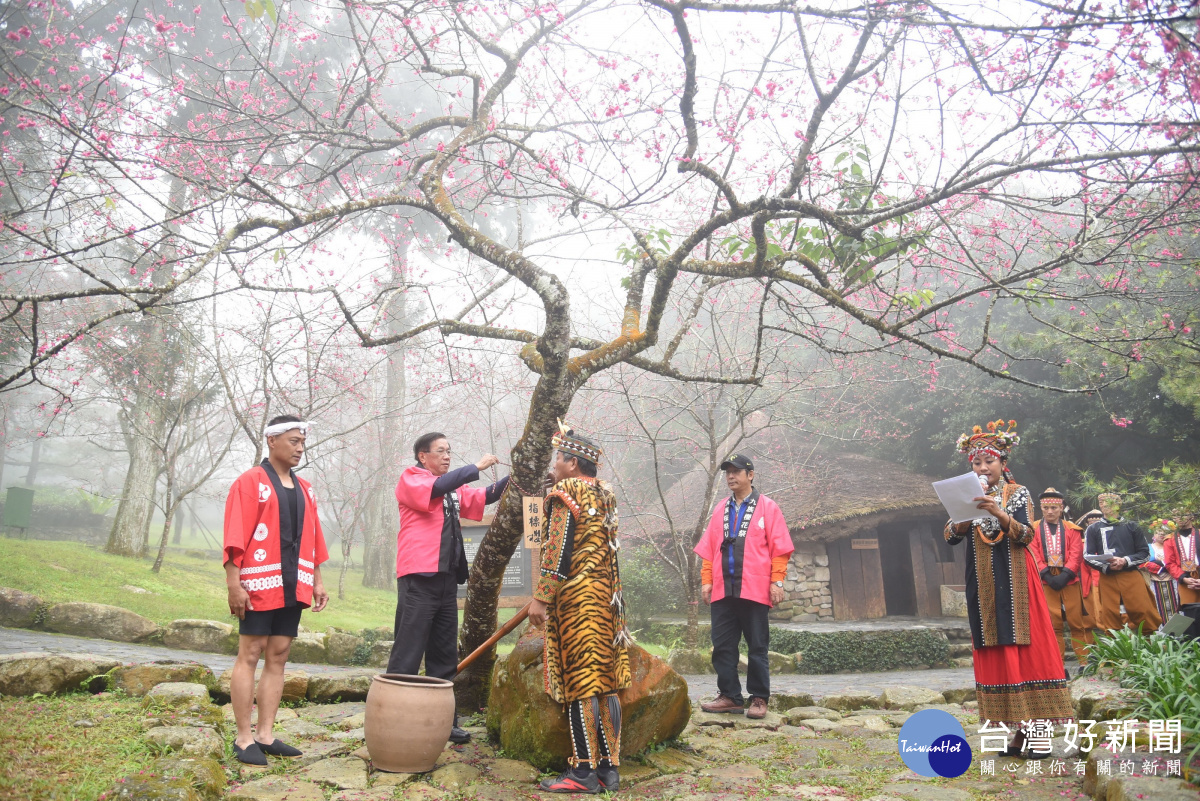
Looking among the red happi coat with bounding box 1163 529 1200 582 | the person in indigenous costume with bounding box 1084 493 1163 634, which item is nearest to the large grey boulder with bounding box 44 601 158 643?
the person in indigenous costume with bounding box 1084 493 1163 634

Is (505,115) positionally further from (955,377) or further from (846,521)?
(955,377)

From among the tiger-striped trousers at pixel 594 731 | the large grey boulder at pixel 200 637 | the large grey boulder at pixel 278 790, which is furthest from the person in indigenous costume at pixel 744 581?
the large grey boulder at pixel 200 637

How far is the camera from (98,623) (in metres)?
7.78

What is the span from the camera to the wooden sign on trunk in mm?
4594

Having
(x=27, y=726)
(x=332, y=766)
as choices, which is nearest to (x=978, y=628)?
(x=332, y=766)

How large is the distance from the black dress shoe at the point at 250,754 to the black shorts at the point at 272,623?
0.56 m

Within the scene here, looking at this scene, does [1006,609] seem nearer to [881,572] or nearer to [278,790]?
[278,790]

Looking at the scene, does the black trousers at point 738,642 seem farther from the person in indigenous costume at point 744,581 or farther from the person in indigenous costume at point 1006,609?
the person in indigenous costume at point 1006,609

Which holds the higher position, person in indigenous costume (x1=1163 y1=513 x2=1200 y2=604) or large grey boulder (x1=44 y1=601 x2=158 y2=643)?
person in indigenous costume (x1=1163 y1=513 x2=1200 y2=604)

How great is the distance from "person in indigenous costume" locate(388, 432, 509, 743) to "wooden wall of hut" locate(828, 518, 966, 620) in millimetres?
11199

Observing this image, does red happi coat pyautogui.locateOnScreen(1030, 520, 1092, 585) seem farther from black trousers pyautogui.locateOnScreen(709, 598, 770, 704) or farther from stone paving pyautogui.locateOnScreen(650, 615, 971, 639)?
black trousers pyautogui.locateOnScreen(709, 598, 770, 704)

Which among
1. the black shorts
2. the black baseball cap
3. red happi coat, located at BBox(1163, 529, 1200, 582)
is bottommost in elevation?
the black shorts

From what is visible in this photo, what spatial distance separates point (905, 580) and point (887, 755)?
1292 cm

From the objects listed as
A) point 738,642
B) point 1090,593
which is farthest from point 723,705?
point 1090,593
